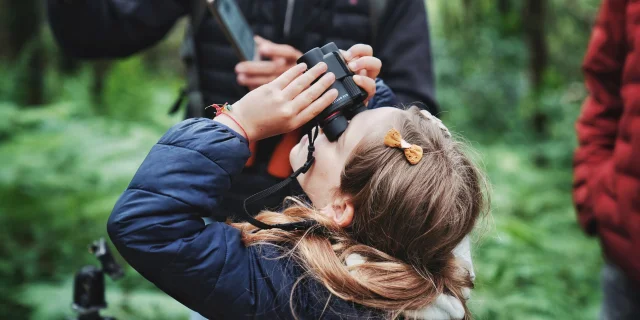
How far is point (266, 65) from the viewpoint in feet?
5.62

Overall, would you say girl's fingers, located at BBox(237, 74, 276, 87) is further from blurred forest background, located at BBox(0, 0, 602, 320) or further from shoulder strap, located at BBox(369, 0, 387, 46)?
blurred forest background, located at BBox(0, 0, 602, 320)

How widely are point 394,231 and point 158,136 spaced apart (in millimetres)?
2430

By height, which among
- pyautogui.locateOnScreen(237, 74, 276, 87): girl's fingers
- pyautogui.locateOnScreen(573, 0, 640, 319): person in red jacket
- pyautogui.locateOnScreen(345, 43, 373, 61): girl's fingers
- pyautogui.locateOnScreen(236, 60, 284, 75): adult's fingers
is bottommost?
pyautogui.locateOnScreen(573, 0, 640, 319): person in red jacket

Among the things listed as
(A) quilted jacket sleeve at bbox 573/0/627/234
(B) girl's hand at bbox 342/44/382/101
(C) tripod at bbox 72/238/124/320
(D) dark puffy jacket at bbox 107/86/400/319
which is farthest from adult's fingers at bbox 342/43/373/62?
(A) quilted jacket sleeve at bbox 573/0/627/234

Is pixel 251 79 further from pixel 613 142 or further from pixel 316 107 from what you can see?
pixel 613 142

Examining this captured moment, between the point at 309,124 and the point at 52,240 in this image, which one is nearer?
the point at 309,124

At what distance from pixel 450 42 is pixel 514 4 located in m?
1.37

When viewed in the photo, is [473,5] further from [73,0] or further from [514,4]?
[73,0]

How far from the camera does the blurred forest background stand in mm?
2812

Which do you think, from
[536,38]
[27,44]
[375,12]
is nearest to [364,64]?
[375,12]

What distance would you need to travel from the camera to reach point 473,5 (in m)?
8.17

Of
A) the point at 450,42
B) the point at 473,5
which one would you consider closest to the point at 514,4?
the point at 473,5

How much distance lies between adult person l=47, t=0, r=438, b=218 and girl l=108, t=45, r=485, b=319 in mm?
360

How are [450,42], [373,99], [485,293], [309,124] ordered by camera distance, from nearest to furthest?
[309,124] → [373,99] → [485,293] → [450,42]
